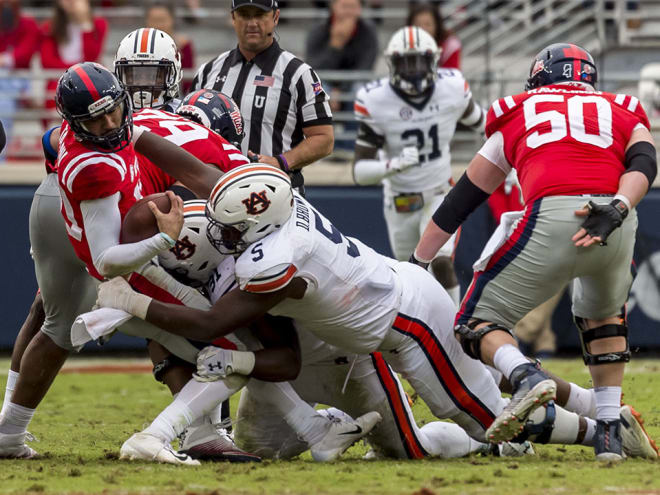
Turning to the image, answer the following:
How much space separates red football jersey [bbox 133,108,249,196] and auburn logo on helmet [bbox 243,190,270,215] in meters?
0.56

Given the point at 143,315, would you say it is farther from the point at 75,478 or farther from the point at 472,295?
the point at 472,295

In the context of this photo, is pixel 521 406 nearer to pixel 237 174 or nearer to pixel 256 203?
pixel 256 203

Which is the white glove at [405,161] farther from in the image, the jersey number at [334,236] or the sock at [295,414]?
the sock at [295,414]

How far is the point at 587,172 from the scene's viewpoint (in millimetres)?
4332

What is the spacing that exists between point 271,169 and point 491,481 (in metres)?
1.37

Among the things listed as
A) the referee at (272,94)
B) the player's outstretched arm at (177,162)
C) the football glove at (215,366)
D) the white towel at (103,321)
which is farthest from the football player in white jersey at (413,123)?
the white towel at (103,321)

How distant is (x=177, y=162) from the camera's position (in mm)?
4375

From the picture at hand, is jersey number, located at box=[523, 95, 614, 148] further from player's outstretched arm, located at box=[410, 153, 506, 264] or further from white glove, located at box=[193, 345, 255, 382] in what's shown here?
white glove, located at box=[193, 345, 255, 382]

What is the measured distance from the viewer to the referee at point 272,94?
19.0ft

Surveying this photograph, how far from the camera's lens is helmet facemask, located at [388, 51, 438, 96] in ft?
25.5

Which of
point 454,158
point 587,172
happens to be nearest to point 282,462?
point 587,172

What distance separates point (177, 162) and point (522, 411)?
5.24ft

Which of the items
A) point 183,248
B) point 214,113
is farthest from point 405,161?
point 183,248

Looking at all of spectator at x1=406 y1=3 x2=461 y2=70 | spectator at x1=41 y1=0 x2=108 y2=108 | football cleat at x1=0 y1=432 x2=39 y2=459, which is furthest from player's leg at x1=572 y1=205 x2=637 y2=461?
spectator at x1=41 y1=0 x2=108 y2=108
